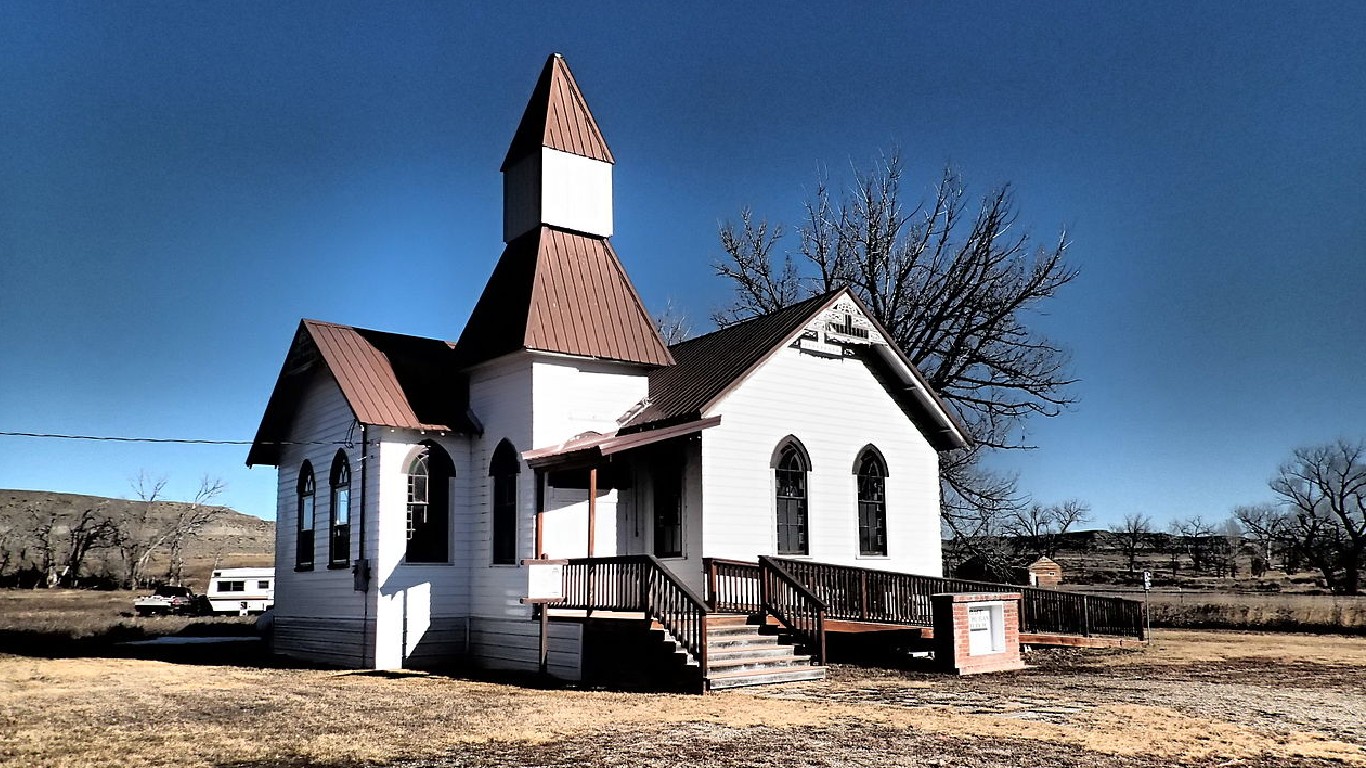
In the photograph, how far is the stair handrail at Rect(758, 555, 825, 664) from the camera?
58.0 feet

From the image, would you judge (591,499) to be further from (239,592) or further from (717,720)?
(239,592)

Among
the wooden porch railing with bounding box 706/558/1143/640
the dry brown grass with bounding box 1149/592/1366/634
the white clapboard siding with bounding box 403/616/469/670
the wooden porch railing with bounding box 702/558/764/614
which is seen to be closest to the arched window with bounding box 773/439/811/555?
the wooden porch railing with bounding box 706/558/1143/640

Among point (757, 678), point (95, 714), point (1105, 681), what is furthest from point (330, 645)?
point (1105, 681)

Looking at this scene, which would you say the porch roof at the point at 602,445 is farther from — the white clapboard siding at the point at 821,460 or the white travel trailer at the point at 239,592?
the white travel trailer at the point at 239,592

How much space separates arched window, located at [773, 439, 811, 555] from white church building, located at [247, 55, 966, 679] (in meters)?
0.04

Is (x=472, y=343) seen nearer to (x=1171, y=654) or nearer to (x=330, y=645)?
Answer: (x=330, y=645)

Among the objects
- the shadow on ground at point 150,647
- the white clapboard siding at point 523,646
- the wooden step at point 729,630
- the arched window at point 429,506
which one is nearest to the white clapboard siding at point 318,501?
the arched window at point 429,506

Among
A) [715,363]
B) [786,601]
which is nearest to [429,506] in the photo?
[715,363]

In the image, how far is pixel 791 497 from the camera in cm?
2102

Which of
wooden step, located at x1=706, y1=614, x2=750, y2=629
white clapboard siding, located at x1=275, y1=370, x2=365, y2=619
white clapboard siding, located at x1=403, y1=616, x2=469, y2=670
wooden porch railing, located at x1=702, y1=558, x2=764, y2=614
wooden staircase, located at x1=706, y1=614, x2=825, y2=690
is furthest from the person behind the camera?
white clapboard siding, located at x1=275, y1=370, x2=365, y2=619

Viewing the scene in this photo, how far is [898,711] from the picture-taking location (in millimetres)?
13172

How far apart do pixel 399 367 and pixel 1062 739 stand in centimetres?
1473

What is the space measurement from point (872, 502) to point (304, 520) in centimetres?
1153

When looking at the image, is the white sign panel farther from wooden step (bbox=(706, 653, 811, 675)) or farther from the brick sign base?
the brick sign base
